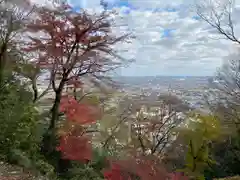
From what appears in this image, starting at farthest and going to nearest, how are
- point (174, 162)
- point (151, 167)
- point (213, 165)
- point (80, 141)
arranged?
point (174, 162) → point (213, 165) → point (80, 141) → point (151, 167)

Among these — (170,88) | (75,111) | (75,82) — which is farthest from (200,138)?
(170,88)

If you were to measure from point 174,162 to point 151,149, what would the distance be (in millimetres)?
2626

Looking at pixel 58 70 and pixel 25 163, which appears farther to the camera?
pixel 58 70

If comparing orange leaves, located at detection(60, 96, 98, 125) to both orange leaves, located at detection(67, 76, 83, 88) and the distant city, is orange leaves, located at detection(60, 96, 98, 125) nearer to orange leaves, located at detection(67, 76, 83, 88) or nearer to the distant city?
orange leaves, located at detection(67, 76, 83, 88)

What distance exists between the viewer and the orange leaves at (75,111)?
1598 cm

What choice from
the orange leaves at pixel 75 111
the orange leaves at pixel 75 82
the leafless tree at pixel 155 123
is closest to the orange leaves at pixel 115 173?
the orange leaves at pixel 75 82

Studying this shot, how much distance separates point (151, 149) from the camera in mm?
22219

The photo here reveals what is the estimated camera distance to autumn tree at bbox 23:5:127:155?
42.7ft

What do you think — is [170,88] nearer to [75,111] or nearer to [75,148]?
[75,111]

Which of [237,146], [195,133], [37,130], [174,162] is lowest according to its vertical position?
[174,162]

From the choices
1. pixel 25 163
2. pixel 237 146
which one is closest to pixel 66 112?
pixel 25 163

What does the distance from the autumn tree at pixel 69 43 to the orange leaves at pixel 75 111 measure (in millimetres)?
2130

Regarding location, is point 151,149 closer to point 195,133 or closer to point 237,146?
point 195,133

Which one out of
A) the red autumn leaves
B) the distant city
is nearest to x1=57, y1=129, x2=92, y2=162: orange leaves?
the red autumn leaves
